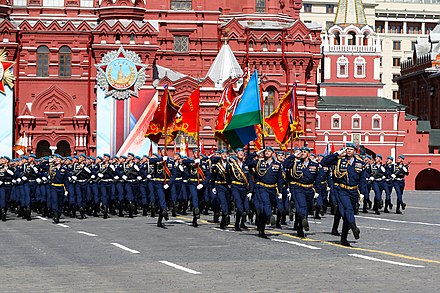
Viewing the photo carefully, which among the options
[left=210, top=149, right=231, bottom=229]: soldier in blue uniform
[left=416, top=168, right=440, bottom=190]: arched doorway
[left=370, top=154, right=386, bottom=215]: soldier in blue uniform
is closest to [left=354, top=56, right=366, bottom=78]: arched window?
[left=416, top=168, right=440, bottom=190]: arched doorway

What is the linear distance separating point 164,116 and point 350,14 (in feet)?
223

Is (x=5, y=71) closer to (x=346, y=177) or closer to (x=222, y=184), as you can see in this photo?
(x=222, y=184)

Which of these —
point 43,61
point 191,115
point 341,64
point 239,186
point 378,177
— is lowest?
point 239,186

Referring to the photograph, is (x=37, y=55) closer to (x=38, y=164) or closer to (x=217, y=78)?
(x=217, y=78)

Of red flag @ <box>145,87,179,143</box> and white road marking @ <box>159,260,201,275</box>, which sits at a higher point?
red flag @ <box>145,87,179,143</box>

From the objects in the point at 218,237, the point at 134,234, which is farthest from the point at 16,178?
the point at 218,237

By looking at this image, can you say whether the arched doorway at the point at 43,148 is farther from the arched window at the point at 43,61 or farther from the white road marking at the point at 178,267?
the white road marking at the point at 178,267

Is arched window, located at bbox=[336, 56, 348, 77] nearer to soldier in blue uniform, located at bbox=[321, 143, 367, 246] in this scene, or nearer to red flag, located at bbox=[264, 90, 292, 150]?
red flag, located at bbox=[264, 90, 292, 150]

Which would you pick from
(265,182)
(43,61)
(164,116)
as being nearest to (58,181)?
(164,116)

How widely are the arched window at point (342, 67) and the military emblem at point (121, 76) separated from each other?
3063 cm

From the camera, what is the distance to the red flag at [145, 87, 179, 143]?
1185 inches

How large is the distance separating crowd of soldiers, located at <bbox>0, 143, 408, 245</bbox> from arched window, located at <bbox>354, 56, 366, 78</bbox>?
177ft

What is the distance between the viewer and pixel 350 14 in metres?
96.1

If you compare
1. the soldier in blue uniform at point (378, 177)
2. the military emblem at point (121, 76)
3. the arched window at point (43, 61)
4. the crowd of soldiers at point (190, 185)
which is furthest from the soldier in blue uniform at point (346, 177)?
the arched window at point (43, 61)
